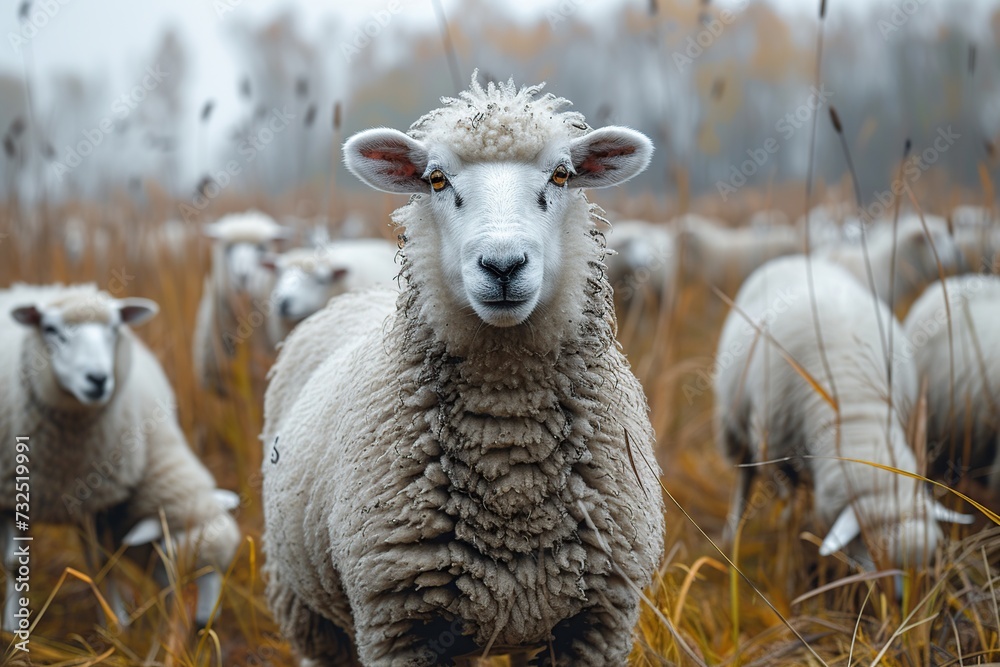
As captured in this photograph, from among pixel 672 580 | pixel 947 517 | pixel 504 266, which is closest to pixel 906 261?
pixel 947 517

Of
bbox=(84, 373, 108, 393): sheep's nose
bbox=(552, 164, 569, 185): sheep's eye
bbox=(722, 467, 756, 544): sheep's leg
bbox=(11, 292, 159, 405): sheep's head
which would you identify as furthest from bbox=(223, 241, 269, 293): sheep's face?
bbox=(552, 164, 569, 185): sheep's eye

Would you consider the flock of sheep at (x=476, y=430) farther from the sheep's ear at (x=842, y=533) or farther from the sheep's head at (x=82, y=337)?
the sheep's head at (x=82, y=337)

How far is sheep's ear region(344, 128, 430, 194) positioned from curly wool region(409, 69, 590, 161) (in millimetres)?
59

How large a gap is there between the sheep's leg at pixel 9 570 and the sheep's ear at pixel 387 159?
2.57 metres

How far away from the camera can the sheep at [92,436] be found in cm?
345

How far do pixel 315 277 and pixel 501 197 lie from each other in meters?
3.90

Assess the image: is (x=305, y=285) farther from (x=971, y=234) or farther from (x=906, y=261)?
(x=971, y=234)

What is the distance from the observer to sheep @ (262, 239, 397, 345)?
5.32 m

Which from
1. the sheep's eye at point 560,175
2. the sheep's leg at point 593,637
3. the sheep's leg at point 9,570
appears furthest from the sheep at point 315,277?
the sheep's leg at point 593,637

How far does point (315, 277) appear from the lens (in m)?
5.45

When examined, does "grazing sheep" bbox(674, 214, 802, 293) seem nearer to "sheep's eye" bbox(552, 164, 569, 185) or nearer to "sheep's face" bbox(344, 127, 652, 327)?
"sheep's face" bbox(344, 127, 652, 327)

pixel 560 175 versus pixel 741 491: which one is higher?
pixel 560 175

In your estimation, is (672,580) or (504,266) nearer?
(504,266)

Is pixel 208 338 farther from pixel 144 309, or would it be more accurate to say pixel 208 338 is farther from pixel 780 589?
pixel 780 589
